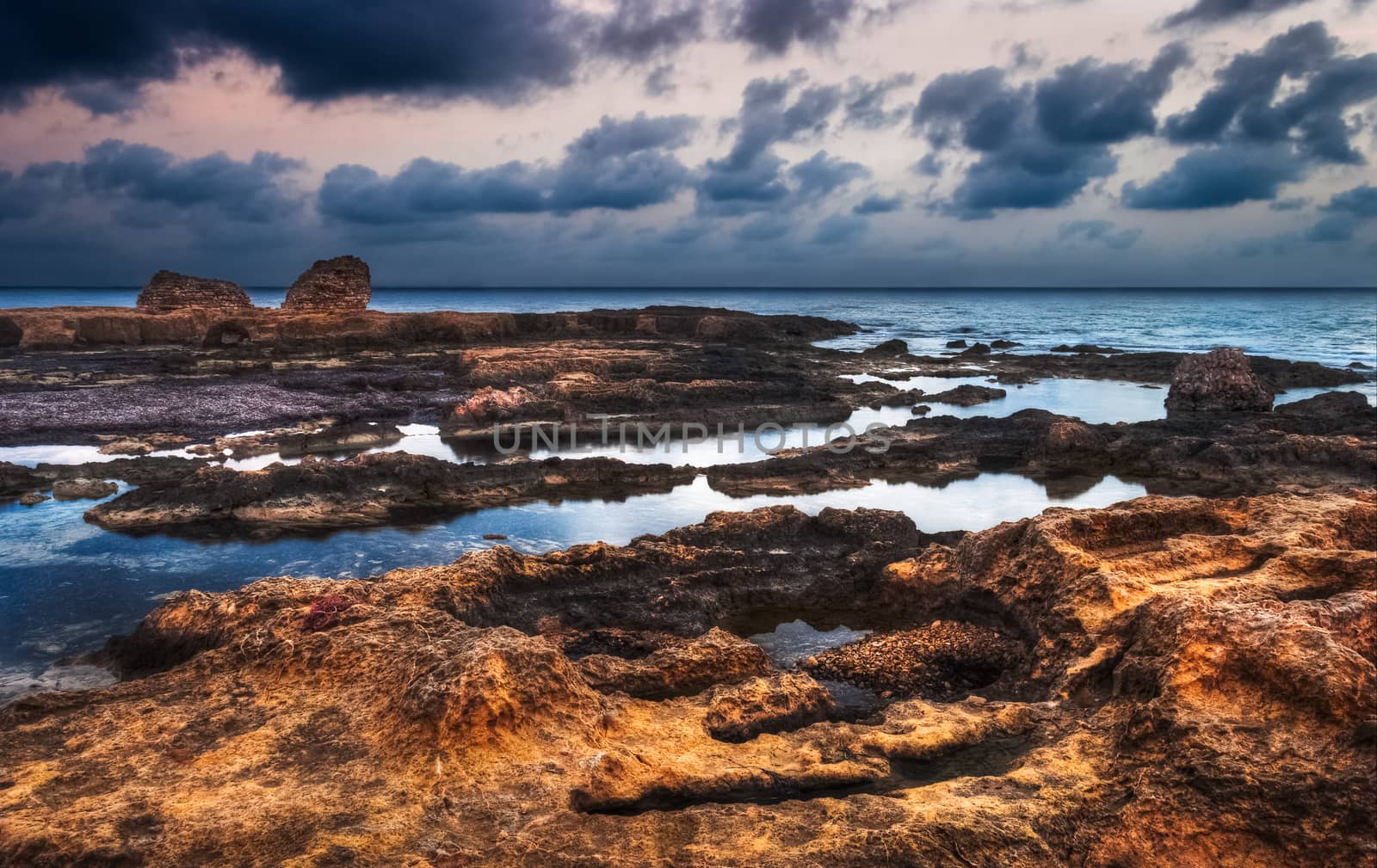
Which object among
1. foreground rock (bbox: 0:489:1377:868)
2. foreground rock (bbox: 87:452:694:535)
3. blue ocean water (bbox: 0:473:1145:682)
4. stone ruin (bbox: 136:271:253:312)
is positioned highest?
stone ruin (bbox: 136:271:253:312)

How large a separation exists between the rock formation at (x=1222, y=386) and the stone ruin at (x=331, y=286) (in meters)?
36.1

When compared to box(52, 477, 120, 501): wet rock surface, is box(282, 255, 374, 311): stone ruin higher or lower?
higher

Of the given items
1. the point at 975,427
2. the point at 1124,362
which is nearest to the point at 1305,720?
the point at 975,427

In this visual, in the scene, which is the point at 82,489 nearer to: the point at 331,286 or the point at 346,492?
the point at 346,492

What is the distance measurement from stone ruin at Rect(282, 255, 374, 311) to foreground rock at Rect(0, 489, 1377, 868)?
Result: 3862 cm

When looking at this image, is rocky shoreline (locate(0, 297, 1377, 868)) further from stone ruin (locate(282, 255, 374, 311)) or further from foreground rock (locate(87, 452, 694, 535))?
stone ruin (locate(282, 255, 374, 311))

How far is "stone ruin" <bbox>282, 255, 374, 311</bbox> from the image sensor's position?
4159 centimetres

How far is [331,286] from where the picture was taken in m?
41.9

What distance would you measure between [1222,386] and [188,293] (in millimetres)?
46495

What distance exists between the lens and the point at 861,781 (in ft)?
14.3

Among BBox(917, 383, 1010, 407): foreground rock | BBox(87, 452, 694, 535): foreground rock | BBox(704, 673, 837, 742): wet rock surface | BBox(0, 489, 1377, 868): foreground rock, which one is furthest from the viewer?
BBox(917, 383, 1010, 407): foreground rock

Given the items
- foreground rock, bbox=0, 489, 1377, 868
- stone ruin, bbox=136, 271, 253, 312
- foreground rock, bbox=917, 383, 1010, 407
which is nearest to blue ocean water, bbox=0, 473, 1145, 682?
foreground rock, bbox=0, 489, 1377, 868

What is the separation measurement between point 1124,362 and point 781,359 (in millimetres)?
13671

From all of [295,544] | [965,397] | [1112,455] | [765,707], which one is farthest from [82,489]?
[965,397]
